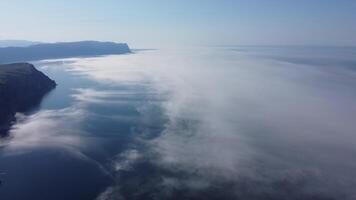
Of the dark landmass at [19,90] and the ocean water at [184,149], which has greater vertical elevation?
the dark landmass at [19,90]

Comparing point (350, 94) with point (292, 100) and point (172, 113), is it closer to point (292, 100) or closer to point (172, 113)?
point (292, 100)

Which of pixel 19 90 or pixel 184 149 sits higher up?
pixel 19 90

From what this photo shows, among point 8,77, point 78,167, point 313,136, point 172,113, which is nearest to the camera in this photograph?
point 78,167

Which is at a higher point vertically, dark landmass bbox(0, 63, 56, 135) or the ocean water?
dark landmass bbox(0, 63, 56, 135)

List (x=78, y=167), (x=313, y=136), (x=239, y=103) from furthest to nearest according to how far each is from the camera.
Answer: (x=239, y=103)
(x=313, y=136)
(x=78, y=167)

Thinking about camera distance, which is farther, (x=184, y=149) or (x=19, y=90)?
(x=19, y=90)

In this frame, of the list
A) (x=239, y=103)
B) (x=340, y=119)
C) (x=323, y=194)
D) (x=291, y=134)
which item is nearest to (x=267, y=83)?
(x=239, y=103)

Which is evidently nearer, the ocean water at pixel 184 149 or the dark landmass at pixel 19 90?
the ocean water at pixel 184 149

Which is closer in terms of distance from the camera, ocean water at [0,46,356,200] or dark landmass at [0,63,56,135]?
ocean water at [0,46,356,200]
